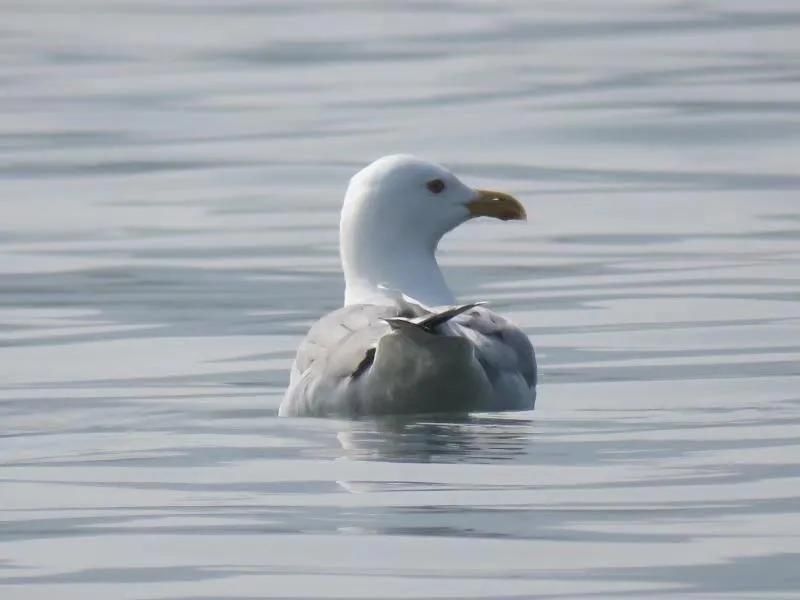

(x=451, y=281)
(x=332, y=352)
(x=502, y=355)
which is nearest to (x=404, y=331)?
(x=332, y=352)

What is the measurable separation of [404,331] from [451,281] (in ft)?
18.0

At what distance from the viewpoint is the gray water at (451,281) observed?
7.90 m

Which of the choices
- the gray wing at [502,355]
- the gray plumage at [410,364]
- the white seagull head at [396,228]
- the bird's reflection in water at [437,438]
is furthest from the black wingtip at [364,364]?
the white seagull head at [396,228]

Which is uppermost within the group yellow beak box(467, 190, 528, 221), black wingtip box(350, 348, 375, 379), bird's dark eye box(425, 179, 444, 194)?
bird's dark eye box(425, 179, 444, 194)

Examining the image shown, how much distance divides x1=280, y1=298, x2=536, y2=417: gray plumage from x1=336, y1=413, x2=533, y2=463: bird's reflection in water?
0.06m

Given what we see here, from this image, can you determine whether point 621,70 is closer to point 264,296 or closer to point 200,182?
point 200,182

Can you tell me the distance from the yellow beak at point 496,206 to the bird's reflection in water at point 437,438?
202 cm

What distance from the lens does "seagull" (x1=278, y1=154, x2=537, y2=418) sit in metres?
9.97

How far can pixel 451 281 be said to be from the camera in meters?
15.3

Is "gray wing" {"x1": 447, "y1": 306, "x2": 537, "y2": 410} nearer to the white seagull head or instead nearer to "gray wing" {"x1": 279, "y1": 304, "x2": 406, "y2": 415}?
"gray wing" {"x1": 279, "y1": 304, "x2": 406, "y2": 415}

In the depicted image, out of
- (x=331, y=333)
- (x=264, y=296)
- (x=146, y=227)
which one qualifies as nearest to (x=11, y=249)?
(x=146, y=227)

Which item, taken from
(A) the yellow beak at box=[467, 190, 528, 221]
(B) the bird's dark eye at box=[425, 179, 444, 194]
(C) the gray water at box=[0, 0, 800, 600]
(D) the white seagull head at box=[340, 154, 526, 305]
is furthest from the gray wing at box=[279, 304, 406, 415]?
(A) the yellow beak at box=[467, 190, 528, 221]

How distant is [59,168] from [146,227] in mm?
3359

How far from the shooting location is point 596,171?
19500 mm
